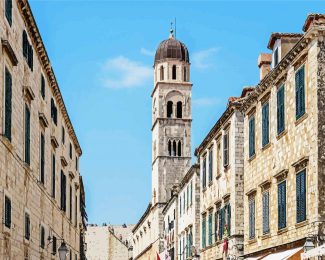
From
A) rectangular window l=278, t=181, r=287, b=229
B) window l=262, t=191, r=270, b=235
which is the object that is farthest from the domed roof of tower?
rectangular window l=278, t=181, r=287, b=229

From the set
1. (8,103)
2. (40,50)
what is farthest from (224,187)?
(8,103)

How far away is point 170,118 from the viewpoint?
99125 millimetres

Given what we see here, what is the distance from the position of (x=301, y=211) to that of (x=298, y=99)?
3521mm

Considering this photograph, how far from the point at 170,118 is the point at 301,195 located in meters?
74.0

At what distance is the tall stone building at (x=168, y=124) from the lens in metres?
97.4

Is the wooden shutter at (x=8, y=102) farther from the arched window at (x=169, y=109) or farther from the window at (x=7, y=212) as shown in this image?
the arched window at (x=169, y=109)

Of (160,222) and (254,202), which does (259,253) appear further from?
(160,222)

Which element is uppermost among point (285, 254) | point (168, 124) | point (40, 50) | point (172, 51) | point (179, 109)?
point (172, 51)

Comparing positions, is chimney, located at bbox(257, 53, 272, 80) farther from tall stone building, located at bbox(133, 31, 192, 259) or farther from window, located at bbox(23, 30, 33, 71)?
tall stone building, located at bbox(133, 31, 192, 259)

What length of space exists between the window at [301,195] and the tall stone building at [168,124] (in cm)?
6908

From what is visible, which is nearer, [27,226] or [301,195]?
[301,195]

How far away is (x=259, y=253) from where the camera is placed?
31.1 meters

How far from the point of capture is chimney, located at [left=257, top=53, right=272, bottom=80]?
34719 millimetres

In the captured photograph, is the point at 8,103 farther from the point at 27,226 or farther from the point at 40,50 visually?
the point at 40,50
